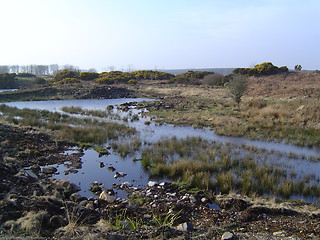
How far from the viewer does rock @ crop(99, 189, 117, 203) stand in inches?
302

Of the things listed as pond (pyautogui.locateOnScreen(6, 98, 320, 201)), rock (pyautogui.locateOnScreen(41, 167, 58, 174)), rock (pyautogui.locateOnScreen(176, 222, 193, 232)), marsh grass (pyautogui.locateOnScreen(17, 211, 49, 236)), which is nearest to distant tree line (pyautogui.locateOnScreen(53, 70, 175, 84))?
pond (pyautogui.locateOnScreen(6, 98, 320, 201))

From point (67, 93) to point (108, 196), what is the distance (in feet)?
125

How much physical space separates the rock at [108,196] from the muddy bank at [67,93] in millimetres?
34375

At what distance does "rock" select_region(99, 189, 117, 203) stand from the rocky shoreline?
30mm

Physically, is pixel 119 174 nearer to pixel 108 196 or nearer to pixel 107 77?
pixel 108 196

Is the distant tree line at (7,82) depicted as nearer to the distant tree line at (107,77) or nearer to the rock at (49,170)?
the distant tree line at (107,77)

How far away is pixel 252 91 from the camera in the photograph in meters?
36.5

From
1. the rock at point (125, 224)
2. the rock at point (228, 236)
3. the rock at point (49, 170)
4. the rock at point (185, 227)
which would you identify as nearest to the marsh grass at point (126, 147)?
the rock at point (49, 170)

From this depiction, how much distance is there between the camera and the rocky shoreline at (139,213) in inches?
216

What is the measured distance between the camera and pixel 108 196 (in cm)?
780

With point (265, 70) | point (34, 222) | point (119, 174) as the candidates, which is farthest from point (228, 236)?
point (265, 70)

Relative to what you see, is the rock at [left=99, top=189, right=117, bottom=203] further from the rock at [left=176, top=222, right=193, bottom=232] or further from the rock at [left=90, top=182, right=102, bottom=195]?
the rock at [left=176, top=222, right=193, bottom=232]

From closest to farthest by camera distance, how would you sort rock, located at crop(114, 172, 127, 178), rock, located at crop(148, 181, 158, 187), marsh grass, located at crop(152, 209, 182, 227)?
1. marsh grass, located at crop(152, 209, 182, 227)
2. rock, located at crop(148, 181, 158, 187)
3. rock, located at crop(114, 172, 127, 178)

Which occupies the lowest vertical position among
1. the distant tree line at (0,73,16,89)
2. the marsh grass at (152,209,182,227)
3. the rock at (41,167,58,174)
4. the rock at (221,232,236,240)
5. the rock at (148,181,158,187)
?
the rock at (41,167,58,174)
